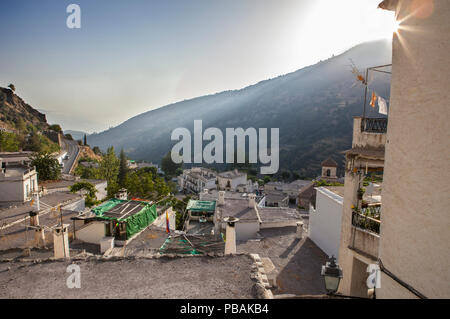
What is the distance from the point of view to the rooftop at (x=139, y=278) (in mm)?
4652

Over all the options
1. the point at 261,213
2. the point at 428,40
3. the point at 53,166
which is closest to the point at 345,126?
the point at 261,213

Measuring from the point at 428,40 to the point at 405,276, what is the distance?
3.13 m

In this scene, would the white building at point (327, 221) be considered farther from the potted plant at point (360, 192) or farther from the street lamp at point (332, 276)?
the street lamp at point (332, 276)

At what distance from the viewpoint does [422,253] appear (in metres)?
3.06

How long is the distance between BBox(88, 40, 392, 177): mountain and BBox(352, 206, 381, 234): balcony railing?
220 ft

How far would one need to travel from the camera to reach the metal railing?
20.9ft

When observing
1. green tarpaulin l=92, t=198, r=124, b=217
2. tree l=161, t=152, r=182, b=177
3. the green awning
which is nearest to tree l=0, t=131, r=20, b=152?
green tarpaulin l=92, t=198, r=124, b=217

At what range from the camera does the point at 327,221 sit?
11.8 meters

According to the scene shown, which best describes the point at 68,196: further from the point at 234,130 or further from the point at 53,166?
the point at 234,130

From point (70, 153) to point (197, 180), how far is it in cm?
2791

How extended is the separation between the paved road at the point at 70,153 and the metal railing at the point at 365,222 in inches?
1749

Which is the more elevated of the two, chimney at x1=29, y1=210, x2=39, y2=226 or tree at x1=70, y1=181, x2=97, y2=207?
chimney at x1=29, y1=210, x2=39, y2=226

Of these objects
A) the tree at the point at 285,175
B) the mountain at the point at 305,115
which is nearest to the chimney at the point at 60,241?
the tree at the point at 285,175

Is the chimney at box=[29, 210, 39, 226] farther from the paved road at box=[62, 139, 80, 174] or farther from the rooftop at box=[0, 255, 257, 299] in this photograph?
the paved road at box=[62, 139, 80, 174]
